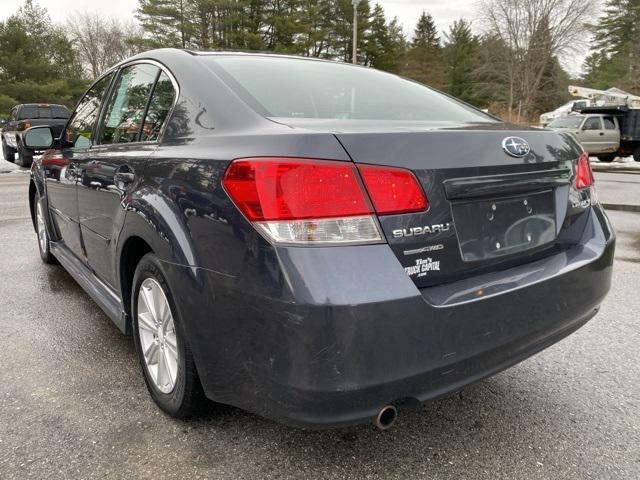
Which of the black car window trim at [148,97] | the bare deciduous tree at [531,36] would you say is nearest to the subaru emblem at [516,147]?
the black car window trim at [148,97]

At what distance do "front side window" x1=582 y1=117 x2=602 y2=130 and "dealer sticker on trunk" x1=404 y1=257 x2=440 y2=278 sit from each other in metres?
21.9

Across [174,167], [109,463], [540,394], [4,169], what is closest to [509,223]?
[540,394]

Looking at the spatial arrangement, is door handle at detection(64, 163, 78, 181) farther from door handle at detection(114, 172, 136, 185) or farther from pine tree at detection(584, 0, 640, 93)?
pine tree at detection(584, 0, 640, 93)

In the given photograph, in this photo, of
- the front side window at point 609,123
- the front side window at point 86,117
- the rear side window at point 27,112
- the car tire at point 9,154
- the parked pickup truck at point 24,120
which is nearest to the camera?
the front side window at point 86,117

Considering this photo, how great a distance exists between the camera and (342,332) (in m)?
1.51

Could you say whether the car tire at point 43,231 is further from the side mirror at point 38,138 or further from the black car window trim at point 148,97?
the black car window trim at point 148,97

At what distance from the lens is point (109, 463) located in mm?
1974

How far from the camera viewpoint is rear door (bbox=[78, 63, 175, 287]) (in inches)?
93.3

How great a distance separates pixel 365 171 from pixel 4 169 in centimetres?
1690

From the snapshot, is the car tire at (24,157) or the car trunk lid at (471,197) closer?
the car trunk lid at (471,197)

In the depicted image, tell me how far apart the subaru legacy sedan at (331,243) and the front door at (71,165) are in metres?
0.87

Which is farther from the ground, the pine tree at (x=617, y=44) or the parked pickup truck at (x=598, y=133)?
the pine tree at (x=617, y=44)

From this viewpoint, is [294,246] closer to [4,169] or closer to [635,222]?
[635,222]

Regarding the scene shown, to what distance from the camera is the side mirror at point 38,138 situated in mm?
3939
